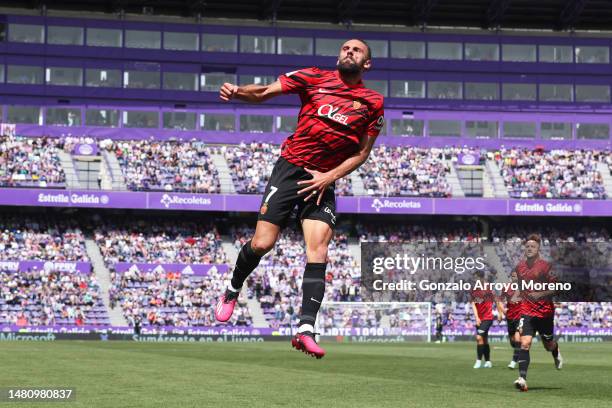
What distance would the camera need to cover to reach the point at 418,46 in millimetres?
77062

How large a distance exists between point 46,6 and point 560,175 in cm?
3867

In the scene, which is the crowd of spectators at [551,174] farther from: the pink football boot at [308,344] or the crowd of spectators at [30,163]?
the pink football boot at [308,344]

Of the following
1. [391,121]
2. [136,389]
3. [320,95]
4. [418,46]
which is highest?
[418,46]

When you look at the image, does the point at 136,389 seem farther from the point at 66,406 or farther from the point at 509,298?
the point at 509,298

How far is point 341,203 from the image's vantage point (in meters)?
67.0

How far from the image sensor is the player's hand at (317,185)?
10547 mm

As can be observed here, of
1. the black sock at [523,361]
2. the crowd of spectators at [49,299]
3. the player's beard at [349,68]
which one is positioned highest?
the player's beard at [349,68]

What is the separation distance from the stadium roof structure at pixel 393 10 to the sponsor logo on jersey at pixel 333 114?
2509 inches

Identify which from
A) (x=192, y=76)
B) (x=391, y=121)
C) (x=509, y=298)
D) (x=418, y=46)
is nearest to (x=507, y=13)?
(x=418, y=46)

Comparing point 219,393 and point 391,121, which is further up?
point 391,121

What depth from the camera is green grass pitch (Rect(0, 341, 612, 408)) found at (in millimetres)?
16422
